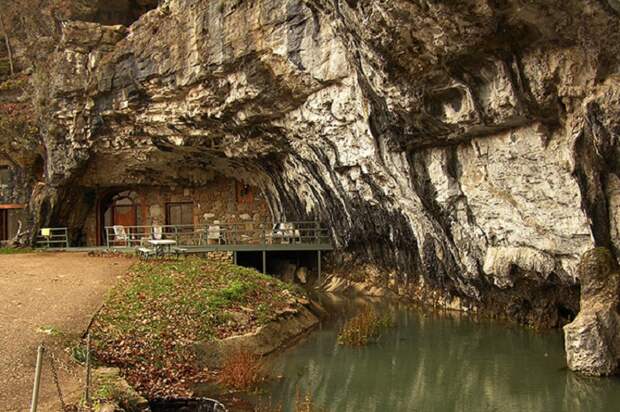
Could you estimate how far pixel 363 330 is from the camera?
11641 millimetres

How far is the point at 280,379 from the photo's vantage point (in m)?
9.12

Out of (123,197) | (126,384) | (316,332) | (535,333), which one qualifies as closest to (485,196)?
(535,333)

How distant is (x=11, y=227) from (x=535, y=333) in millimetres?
20880

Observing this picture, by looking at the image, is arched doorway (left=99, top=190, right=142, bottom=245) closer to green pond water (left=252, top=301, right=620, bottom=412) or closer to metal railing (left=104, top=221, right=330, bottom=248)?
metal railing (left=104, top=221, right=330, bottom=248)

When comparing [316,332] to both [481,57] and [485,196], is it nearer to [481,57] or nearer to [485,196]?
[485,196]

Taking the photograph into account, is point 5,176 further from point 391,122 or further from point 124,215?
point 391,122

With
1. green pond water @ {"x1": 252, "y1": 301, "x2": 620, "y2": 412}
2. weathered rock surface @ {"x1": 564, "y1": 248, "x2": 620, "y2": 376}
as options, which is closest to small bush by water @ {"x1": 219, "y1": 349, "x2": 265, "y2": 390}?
green pond water @ {"x1": 252, "y1": 301, "x2": 620, "y2": 412}

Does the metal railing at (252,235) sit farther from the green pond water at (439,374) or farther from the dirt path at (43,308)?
the green pond water at (439,374)

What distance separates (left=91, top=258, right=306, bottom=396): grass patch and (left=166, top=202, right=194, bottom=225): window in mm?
9989

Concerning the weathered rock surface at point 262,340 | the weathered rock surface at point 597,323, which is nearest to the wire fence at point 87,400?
the weathered rock surface at point 262,340

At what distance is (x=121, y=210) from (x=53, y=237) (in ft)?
12.2

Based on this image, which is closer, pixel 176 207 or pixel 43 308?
pixel 43 308

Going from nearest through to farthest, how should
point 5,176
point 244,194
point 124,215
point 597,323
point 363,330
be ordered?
point 597,323 → point 363,330 → point 5,176 → point 244,194 → point 124,215

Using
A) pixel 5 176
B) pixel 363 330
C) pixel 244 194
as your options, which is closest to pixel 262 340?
pixel 363 330
